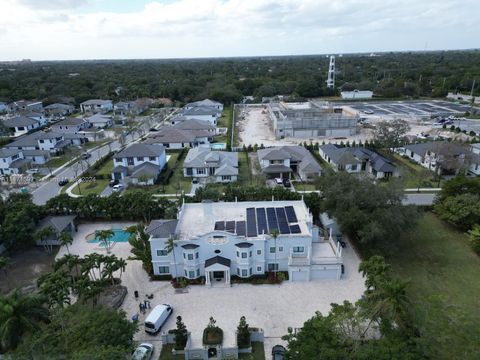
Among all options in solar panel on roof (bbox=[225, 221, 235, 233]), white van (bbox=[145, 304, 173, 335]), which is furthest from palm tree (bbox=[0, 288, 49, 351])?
solar panel on roof (bbox=[225, 221, 235, 233])

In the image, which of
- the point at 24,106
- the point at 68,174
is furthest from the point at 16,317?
the point at 24,106

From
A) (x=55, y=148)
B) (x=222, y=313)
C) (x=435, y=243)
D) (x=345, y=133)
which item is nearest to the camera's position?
(x=222, y=313)

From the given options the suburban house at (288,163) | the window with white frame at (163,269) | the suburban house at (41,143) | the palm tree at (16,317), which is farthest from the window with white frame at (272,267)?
the suburban house at (41,143)

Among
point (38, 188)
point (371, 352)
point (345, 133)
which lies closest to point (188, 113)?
point (345, 133)

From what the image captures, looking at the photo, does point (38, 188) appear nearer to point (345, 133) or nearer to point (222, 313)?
point (222, 313)

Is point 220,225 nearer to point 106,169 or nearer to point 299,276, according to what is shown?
point 299,276

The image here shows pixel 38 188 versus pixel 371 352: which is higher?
pixel 371 352
